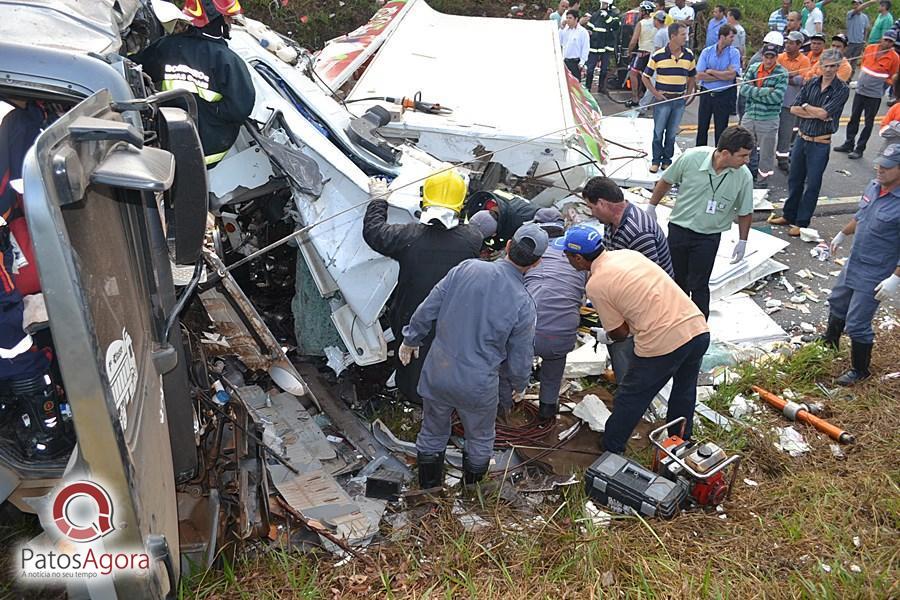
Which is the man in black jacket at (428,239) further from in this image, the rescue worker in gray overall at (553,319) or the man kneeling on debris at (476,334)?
the rescue worker in gray overall at (553,319)

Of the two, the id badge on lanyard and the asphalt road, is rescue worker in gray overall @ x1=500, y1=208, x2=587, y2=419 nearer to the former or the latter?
the id badge on lanyard

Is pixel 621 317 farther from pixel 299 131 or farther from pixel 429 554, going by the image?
pixel 299 131

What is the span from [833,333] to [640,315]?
2.23 m

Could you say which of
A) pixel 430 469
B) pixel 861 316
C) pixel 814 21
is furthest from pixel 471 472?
pixel 814 21

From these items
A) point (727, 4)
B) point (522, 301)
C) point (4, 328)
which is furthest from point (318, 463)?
point (727, 4)

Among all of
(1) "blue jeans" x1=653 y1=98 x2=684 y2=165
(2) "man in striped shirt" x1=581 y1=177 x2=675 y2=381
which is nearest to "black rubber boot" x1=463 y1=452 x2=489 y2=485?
(2) "man in striped shirt" x1=581 y1=177 x2=675 y2=381

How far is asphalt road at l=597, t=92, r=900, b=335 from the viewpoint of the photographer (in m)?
6.15

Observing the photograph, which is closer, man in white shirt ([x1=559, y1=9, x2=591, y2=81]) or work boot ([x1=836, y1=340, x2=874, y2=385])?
work boot ([x1=836, y1=340, x2=874, y2=385])

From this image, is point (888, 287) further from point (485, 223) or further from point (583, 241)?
point (485, 223)

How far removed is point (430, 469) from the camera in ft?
13.6

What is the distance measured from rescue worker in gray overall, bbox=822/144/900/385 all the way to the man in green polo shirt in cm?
78

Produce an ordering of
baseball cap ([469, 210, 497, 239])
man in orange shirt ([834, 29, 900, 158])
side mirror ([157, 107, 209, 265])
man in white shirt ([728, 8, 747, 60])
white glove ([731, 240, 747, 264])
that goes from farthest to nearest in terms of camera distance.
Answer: man in white shirt ([728, 8, 747, 60])
man in orange shirt ([834, 29, 900, 158])
white glove ([731, 240, 747, 264])
baseball cap ([469, 210, 497, 239])
side mirror ([157, 107, 209, 265])

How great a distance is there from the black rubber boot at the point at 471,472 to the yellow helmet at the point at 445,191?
1402mm

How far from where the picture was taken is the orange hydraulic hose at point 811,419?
4512mm
